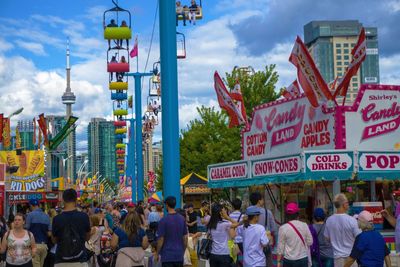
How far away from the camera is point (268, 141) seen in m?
25.4

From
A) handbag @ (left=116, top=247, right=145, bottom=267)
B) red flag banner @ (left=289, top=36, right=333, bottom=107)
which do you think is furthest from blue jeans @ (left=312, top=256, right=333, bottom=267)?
red flag banner @ (left=289, top=36, right=333, bottom=107)

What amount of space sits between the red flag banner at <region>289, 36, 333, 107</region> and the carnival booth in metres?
0.34

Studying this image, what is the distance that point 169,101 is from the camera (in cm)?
1586

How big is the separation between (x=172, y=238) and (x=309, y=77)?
1094 centimetres

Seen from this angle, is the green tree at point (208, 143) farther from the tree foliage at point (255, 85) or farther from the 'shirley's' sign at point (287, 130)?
the 'shirley's' sign at point (287, 130)

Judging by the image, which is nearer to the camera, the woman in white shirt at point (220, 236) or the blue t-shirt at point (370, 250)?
the blue t-shirt at point (370, 250)

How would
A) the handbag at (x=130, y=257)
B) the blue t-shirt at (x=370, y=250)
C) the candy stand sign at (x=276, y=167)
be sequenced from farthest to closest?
the candy stand sign at (x=276, y=167)
the handbag at (x=130, y=257)
the blue t-shirt at (x=370, y=250)

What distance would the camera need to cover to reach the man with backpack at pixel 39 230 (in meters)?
14.7

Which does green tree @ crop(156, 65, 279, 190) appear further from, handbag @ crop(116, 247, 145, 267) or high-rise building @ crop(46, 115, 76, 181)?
handbag @ crop(116, 247, 145, 267)

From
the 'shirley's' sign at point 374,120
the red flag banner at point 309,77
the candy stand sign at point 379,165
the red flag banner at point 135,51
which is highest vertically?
the red flag banner at point 135,51

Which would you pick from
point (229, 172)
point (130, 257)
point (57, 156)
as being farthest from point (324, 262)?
point (57, 156)

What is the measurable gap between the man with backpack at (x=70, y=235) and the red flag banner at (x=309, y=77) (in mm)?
12176

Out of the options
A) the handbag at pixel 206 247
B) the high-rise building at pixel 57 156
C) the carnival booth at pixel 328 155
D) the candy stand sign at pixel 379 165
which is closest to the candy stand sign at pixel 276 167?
Result: the carnival booth at pixel 328 155

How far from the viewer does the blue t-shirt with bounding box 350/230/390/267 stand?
9727mm
